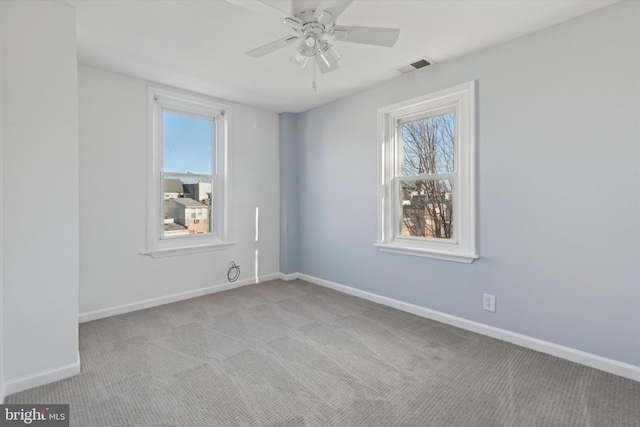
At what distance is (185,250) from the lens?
12.1 ft

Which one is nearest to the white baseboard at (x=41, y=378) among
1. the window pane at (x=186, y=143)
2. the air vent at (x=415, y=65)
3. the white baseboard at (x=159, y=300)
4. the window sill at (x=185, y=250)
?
the white baseboard at (x=159, y=300)

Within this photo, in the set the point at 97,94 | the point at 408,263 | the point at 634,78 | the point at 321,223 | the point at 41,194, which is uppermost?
the point at 97,94

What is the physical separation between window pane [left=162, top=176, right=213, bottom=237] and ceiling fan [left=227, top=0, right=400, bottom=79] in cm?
217

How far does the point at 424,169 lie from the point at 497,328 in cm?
161

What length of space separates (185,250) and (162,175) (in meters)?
0.91

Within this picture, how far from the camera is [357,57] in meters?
2.80

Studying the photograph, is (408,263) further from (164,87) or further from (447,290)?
(164,87)

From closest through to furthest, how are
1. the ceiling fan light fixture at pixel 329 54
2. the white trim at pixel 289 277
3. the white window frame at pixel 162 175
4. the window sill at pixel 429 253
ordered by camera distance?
the ceiling fan light fixture at pixel 329 54, the window sill at pixel 429 253, the white window frame at pixel 162 175, the white trim at pixel 289 277

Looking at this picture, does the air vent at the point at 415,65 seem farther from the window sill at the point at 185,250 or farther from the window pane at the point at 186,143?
the window sill at the point at 185,250

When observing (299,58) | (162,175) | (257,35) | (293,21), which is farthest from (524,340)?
(162,175)

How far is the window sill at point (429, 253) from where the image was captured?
2.80 metres

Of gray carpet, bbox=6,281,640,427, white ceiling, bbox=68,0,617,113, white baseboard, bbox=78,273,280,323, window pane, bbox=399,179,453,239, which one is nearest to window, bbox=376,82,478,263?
window pane, bbox=399,179,453,239

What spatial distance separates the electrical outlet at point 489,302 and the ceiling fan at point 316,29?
219cm

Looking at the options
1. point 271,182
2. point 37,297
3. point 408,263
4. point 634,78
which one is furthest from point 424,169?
point 37,297
